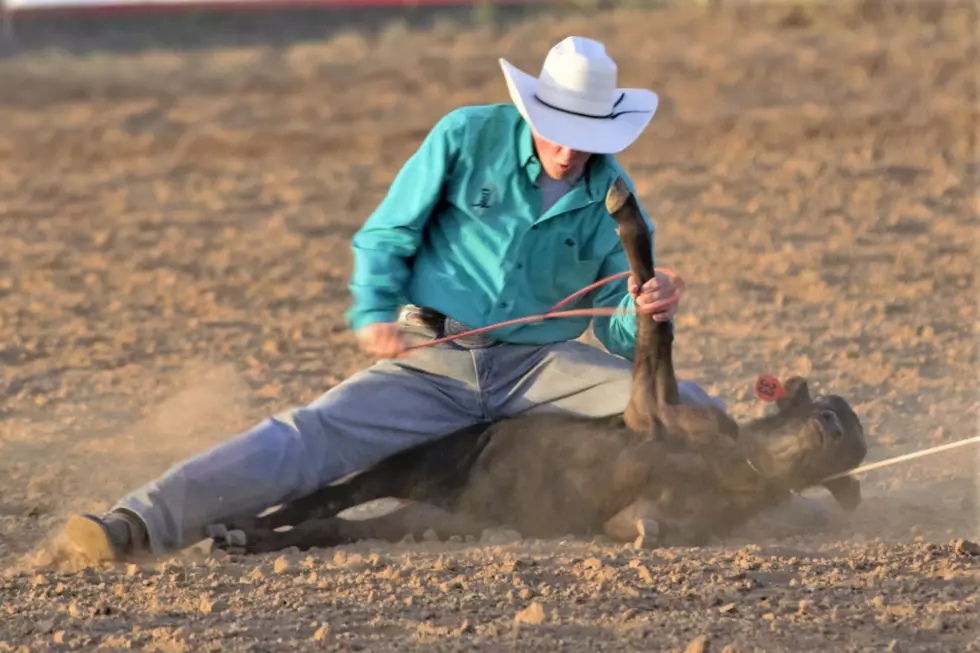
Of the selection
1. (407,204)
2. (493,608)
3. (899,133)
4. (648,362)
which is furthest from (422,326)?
(899,133)

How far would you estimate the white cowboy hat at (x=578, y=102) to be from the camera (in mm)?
4254

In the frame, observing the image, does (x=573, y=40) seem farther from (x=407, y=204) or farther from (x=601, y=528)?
(x=601, y=528)

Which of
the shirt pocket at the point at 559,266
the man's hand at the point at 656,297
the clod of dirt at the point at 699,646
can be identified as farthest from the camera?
the shirt pocket at the point at 559,266

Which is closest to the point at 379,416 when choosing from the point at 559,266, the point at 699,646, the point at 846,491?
the point at 559,266

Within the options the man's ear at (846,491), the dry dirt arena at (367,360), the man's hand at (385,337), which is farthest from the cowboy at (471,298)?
the man's ear at (846,491)

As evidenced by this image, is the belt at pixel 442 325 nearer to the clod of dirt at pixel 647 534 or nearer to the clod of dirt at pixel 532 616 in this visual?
the clod of dirt at pixel 647 534

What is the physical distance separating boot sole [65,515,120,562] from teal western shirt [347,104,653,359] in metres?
0.88

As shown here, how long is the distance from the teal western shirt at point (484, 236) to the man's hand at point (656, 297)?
175mm

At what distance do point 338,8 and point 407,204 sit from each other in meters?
13.9

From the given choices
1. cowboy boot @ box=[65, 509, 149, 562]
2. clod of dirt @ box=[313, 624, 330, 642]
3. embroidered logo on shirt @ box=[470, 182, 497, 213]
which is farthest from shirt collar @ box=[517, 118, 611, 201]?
clod of dirt @ box=[313, 624, 330, 642]

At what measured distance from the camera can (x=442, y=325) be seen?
15.0 ft

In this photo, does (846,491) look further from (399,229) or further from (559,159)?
(399,229)

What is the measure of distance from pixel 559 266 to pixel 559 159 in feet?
1.06

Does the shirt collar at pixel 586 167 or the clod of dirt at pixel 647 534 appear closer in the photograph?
the clod of dirt at pixel 647 534
